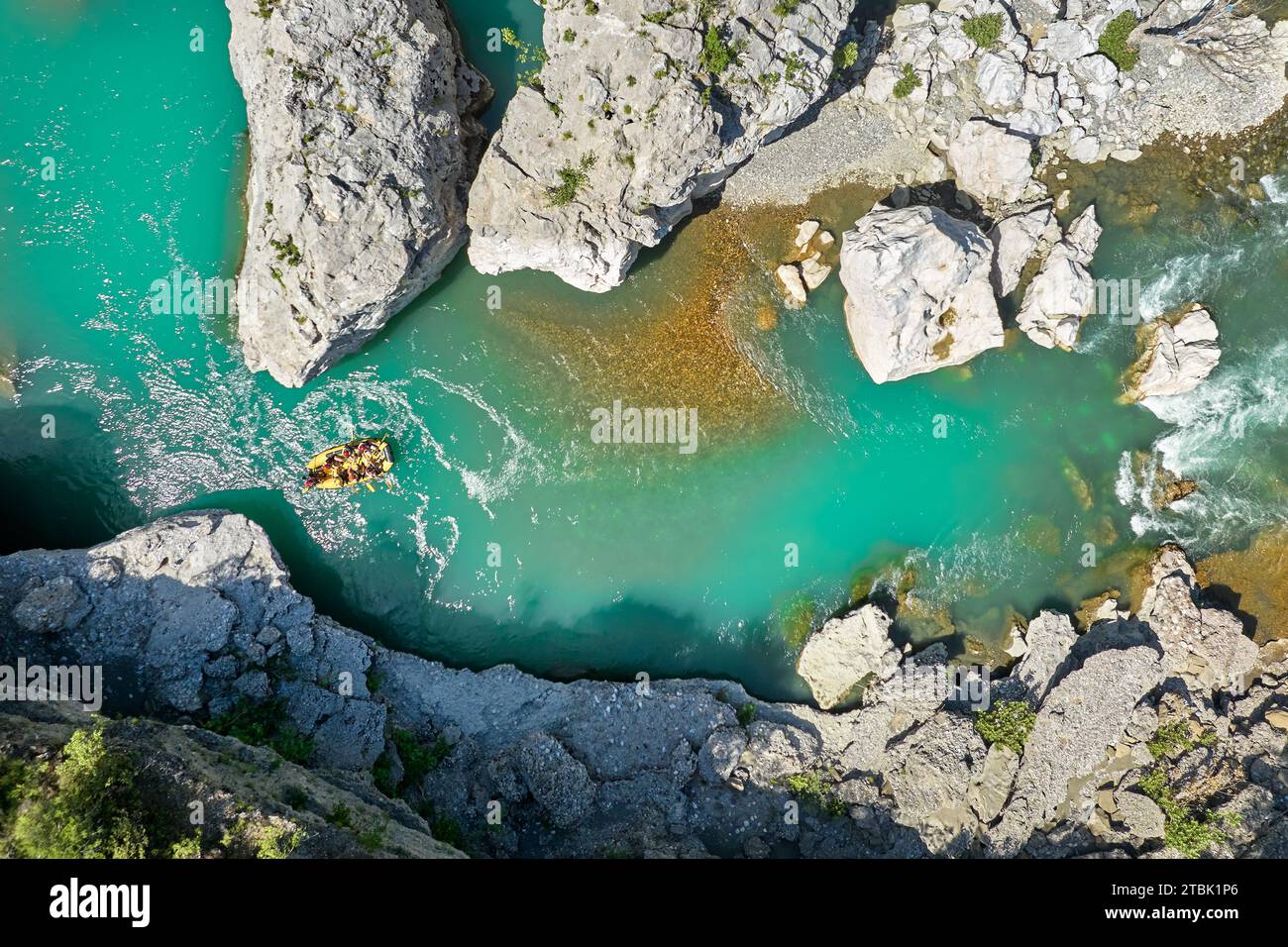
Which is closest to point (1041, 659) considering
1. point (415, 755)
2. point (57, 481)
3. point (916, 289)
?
point (916, 289)

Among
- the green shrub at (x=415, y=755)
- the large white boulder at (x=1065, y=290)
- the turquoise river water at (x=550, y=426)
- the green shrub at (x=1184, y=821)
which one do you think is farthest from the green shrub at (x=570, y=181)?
the green shrub at (x=1184, y=821)

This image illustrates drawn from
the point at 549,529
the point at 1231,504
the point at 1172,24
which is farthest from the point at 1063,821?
the point at 1172,24

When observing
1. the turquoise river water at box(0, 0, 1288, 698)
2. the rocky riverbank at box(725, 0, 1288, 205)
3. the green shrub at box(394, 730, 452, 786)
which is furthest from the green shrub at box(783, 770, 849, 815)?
the rocky riverbank at box(725, 0, 1288, 205)

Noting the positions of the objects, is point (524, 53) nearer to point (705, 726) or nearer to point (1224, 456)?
point (705, 726)

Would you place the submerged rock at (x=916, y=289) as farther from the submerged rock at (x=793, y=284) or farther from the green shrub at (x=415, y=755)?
the green shrub at (x=415, y=755)

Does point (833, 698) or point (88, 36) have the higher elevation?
point (88, 36)

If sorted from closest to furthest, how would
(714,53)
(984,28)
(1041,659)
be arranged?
1. (714,53)
2. (984,28)
3. (1041,659)
